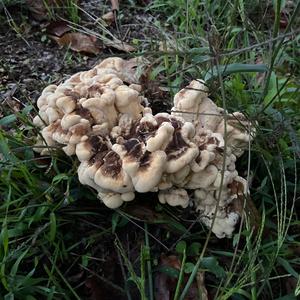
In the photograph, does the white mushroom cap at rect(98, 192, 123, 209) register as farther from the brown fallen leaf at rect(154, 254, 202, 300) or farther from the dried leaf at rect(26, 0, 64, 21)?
the dried leaf at rect(26, 0, 64, 21)

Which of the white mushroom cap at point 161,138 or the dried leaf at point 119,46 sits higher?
the white mushroom cap at point 161,138

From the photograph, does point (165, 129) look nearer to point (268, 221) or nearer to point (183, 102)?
point (183, 102)

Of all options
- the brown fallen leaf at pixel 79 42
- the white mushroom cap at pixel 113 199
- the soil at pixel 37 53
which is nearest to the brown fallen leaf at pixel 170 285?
the white mushroom cap at pixel 113 199

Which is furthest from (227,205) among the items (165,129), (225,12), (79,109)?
(225,12)

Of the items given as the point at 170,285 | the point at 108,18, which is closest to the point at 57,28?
the point at 108,18

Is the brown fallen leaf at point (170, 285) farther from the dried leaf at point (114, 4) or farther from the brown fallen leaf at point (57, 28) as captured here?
the dried leaf at point (114, 4)

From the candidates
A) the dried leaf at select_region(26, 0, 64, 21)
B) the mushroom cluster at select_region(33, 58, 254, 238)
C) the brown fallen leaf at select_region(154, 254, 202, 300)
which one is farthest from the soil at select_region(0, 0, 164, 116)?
the brown fallen leaf at select_region(154, 254, 202, 300)

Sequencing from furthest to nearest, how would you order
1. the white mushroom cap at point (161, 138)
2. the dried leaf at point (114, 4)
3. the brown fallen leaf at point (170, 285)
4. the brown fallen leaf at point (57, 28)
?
the dried leaf at point (114, 4)
the brown fallen leaf at point (57, 28)
the brown fallen leaf at point (170, 285)
the white mushroom cap at point (161, 138)
